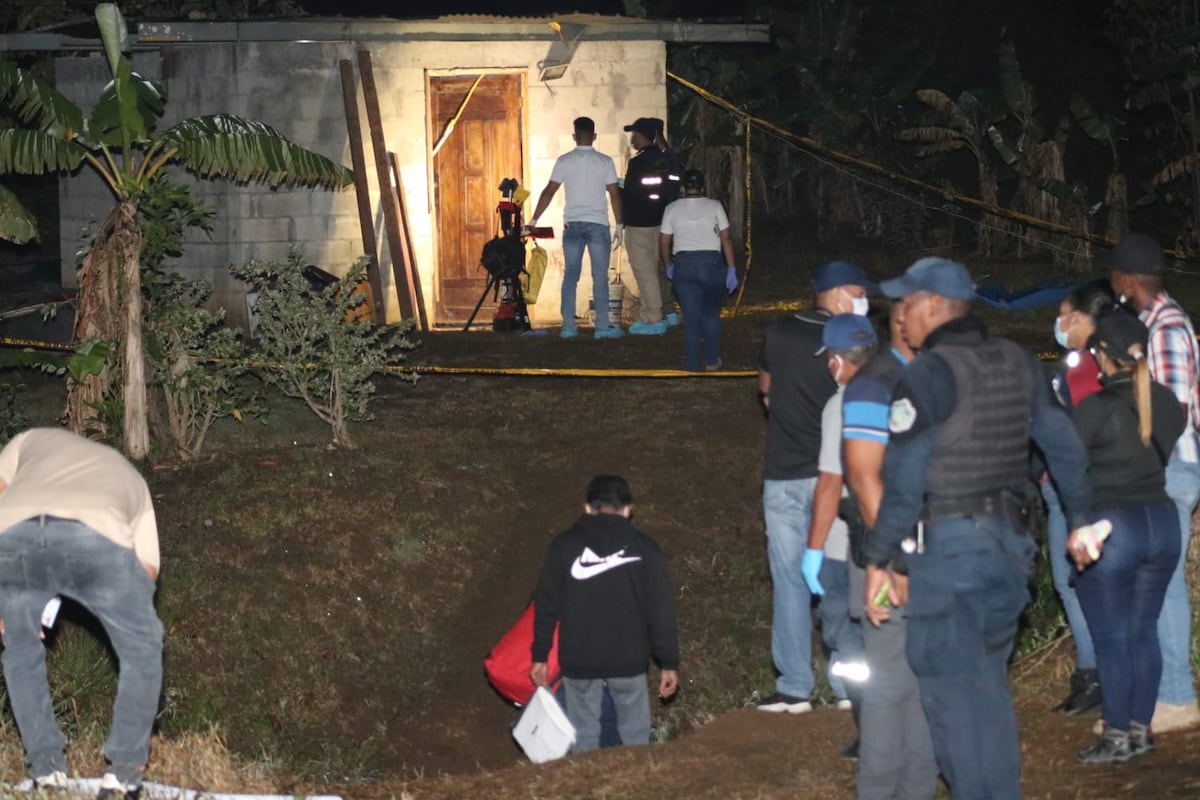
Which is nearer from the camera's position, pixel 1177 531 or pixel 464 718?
pixel 1177 531

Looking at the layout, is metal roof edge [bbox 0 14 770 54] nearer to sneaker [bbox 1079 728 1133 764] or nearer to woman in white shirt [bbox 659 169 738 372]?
woman in white shirt [bbox 659 169 738 372]

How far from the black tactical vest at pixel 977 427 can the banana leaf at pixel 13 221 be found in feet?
24.5

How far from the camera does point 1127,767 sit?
243 inches

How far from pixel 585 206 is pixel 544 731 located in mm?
8128

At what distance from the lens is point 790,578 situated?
7.33 metres

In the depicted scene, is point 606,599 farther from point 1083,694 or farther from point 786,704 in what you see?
point 1083,694

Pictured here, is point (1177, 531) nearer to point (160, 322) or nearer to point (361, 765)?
point (361, 765)

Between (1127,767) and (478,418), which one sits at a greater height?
(478,418)

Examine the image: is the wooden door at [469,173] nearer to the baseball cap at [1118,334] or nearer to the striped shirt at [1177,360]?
the striped shirt at [1177,360]

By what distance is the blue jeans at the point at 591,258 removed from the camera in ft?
48.2

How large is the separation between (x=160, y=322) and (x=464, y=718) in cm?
395

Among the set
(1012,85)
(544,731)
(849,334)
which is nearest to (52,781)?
(544,731)

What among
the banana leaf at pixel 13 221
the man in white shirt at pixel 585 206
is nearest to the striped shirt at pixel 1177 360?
the banana leaf at pixel 13 221

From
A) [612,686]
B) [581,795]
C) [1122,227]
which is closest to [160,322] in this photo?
[612,686]
